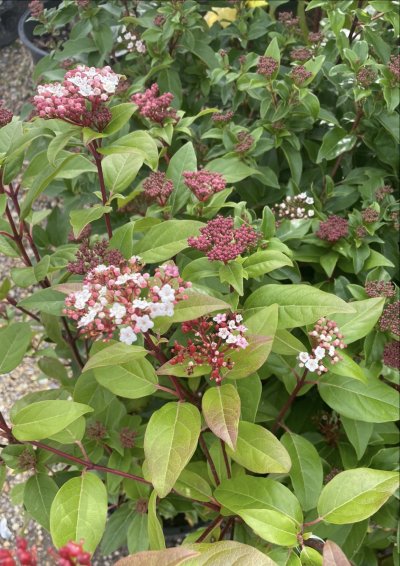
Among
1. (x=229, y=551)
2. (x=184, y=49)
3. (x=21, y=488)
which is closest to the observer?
(x=229, y=551)

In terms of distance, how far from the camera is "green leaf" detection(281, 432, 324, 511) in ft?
4.65

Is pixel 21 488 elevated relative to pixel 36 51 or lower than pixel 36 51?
lower

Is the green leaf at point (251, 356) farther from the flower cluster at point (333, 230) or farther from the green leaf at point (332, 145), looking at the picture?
the green leaf at point (332, 145)

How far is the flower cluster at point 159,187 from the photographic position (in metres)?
1.52

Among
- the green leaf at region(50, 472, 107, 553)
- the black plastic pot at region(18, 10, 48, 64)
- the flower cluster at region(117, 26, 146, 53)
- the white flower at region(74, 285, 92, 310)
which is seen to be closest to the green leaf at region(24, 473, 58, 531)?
the green leaf at region(50, 472, 107, 553)

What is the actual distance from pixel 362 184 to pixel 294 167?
9.2 inches

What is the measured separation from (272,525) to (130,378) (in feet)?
1.38

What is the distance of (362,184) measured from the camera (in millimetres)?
1899

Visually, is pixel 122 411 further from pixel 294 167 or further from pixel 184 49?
pixel 184 49

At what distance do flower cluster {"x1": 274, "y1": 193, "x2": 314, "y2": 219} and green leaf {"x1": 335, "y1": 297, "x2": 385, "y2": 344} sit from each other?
1.29 feet

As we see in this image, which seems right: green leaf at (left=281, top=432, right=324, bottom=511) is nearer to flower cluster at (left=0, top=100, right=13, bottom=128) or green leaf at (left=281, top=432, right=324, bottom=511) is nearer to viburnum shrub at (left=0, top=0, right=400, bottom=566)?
viburnum shrub at (left=0, top=0, right=400, bottom=566)

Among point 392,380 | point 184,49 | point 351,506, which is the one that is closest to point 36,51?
point 184,49

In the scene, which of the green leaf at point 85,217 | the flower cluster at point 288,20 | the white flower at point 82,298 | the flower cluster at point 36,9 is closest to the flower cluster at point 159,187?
the green leaf at point 85,217

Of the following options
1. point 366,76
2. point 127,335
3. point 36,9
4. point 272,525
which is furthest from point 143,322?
point 36,9
